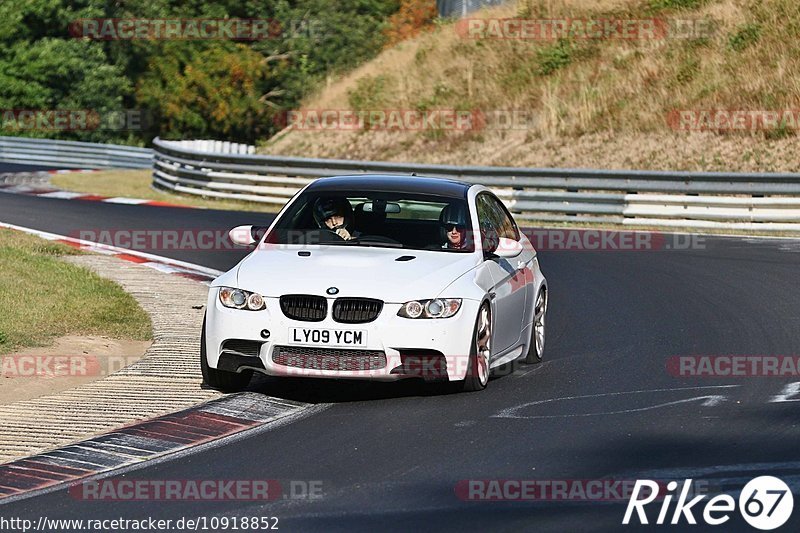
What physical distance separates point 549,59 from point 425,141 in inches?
176

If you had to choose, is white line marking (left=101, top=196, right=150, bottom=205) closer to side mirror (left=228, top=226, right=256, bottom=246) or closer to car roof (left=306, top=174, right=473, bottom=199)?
car roof (left=306, top=174, right=473, bottom=199)

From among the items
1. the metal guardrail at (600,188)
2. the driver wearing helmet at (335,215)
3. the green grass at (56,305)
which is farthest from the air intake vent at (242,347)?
the metal guardrail at (600,188)

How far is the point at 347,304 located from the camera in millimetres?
9617

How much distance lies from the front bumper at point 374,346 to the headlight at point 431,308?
42mm

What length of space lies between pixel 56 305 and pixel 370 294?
5294 millimetres

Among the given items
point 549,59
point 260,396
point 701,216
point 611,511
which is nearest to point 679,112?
point 549,59

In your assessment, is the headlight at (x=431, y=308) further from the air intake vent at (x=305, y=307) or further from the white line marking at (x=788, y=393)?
the white line marking at (x=788, y=393)

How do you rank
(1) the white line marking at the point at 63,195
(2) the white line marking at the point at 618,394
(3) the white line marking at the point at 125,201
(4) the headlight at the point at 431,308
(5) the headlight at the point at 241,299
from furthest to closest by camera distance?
1. (1) the white line marking at the point at 63,195
2. (3) the white line marking at the point at 125,201
3. (5) the headlight at the point at 241,299
4. (4) the headlight at the point at 431,308
5. (2) the white line marking at the point at 618,394

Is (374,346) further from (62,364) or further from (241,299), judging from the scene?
(62,364)

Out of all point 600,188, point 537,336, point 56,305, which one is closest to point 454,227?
point 537,336

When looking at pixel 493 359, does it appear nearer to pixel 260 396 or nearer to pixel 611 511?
pixel 260 396

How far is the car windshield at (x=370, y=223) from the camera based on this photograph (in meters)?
10.8

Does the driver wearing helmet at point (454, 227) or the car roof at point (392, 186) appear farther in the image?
the car roof at point (392, 186)

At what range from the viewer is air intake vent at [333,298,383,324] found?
31.5ft
